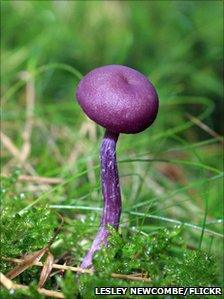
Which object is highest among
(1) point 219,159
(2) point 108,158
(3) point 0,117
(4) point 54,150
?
(2) point 108,158

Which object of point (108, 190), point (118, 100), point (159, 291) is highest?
point (118, 100)

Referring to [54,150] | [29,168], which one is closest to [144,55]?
[54,150]

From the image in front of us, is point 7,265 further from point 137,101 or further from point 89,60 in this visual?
point 89,60

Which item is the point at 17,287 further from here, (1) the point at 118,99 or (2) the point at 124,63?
(2) the point at 124,63

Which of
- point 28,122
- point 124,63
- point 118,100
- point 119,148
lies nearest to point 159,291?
point 118,100

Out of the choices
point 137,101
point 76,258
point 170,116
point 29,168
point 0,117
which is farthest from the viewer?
point 170,116

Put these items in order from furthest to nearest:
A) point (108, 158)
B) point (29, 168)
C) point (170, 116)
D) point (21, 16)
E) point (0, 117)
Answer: point (21, 16) < point (170, 116) < point (0, 117) < point (29, 168) < point (108, 158)
